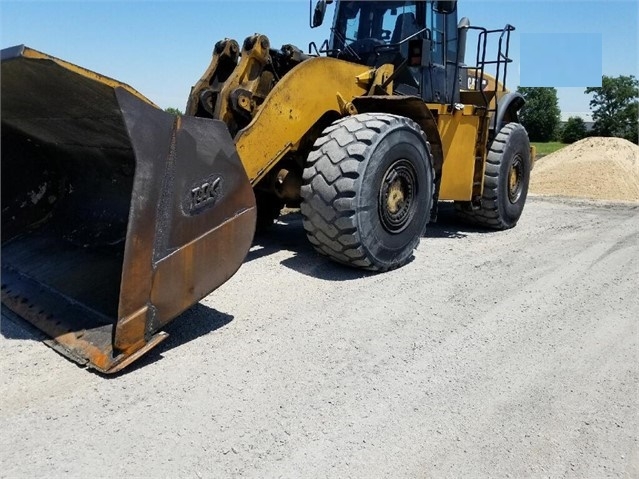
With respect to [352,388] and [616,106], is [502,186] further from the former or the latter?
[616,106]

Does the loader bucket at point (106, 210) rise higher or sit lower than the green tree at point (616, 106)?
lower

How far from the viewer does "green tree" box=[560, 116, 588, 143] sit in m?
48.8

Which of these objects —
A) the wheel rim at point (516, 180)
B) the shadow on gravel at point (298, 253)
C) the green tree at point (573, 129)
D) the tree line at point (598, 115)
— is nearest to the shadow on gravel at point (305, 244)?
the shadow on gravel at point (298, 253)

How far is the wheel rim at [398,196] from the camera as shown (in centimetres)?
460

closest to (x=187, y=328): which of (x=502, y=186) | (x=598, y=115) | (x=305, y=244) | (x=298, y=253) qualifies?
(x=298, y=253)

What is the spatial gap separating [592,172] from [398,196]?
11488 millimetres

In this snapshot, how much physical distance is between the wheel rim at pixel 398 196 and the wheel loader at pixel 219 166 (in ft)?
0.06

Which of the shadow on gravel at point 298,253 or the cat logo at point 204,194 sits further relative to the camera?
the shadow on gravel at point 298,253

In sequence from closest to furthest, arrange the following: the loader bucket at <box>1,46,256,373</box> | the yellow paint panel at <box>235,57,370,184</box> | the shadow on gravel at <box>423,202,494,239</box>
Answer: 1. the loader bucket at <box>1,46,256,373</box>
2. the yellow paint panel at <box>235,57,370,184</box>
3. the shadow on gravel at <box>423,202,494,239</box>

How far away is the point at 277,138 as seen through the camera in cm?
438

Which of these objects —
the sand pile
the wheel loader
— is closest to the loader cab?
the wheel loader

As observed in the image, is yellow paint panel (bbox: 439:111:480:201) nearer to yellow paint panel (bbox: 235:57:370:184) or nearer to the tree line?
yellow paint panel (bbox: 235:57:370:184)

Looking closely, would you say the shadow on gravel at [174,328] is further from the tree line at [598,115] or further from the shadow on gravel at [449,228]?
the tree line at [598,115]

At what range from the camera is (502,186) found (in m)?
6.81
